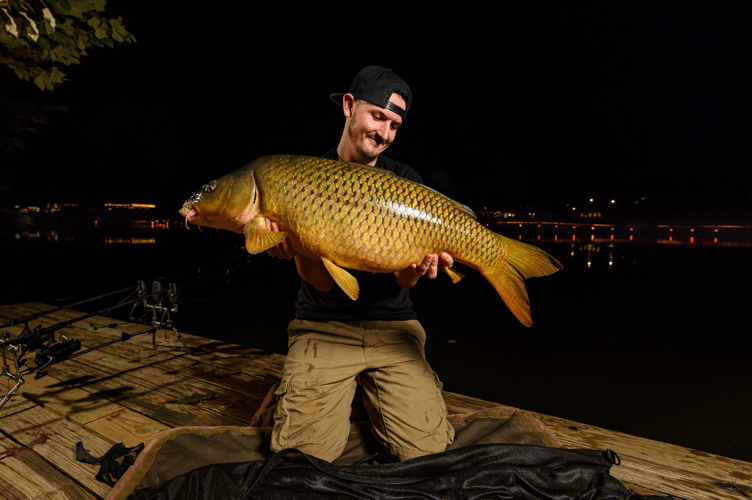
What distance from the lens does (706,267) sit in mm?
13906

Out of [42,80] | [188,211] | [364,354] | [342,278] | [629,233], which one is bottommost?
[364,354]

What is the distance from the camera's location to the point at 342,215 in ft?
4.45

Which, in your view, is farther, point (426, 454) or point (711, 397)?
point (711, 397)

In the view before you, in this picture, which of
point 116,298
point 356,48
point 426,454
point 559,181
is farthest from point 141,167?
point 559,181

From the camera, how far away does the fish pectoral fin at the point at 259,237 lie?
1.36m

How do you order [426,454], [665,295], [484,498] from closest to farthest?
[484,498], [426,454], [665,295]

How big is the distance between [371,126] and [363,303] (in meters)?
0.85

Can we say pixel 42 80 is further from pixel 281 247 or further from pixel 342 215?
pixel 342 215

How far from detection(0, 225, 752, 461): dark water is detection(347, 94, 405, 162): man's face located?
1.34m

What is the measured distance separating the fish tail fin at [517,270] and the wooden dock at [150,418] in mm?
839

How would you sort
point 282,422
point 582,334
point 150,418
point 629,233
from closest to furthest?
point 282,422 < point 150,418 < point 582,334 < point 629,233

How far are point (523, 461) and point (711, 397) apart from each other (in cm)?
413

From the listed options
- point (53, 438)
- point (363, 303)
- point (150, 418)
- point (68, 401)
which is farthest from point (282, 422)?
point (68, 401)

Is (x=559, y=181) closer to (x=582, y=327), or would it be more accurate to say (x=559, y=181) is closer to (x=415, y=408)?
(x=582, y=327)
